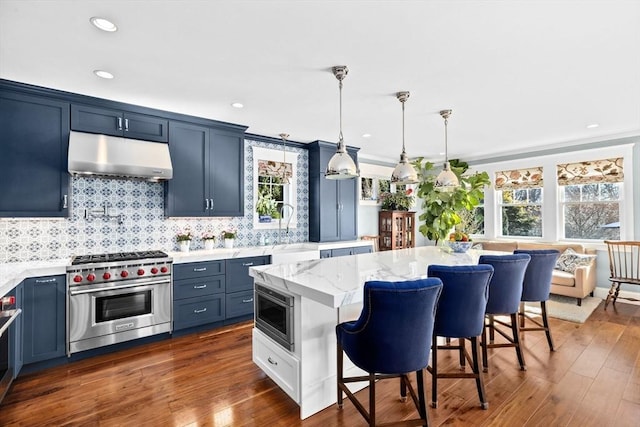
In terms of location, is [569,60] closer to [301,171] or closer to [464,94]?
[464,94]

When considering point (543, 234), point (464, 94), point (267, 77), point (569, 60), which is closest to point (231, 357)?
point (267, 77)

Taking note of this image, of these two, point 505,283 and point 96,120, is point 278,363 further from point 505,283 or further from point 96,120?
point 96,120

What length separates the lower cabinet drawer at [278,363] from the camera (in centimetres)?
220

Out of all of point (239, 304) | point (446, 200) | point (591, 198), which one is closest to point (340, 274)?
point (239, 304)

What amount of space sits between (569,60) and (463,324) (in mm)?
2229

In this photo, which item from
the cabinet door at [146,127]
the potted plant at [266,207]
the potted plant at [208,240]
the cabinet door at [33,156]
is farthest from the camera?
the potted plant at [266,207]

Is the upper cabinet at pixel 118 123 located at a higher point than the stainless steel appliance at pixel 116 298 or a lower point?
higher

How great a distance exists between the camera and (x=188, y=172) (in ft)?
12.9

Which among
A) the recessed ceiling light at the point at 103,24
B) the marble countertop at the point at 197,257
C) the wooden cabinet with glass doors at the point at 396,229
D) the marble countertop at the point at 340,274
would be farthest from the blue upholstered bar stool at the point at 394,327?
the wooden cabinet with glass doors at the point at 396,229

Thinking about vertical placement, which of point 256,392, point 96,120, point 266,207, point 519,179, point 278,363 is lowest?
point 256,392

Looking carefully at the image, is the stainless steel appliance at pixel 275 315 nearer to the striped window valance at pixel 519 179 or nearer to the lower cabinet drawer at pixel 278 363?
the lower cabinet drawer at pixel 278 363

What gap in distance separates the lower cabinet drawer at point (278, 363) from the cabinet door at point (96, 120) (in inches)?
103

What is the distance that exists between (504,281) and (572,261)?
10.6ft

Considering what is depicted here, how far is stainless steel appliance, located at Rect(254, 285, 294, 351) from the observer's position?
2229 millimetres
